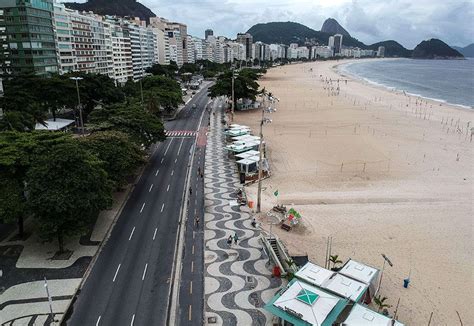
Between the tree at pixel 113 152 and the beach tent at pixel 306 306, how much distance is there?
20134mm

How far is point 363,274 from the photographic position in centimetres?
2345

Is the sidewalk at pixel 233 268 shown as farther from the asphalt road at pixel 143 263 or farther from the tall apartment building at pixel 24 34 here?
the tall apartment building at pixel 24 34

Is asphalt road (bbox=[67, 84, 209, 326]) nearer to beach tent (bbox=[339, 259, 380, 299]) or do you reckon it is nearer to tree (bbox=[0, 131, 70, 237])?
tree (bbox=[0, 131, 70, 237])

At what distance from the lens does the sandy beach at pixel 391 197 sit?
25.9 m

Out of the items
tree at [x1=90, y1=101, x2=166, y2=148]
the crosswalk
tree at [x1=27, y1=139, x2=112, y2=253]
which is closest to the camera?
tree at [x1=27, y1=139, x2=112, y2=253]

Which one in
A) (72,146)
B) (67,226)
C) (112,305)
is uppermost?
(72,146)

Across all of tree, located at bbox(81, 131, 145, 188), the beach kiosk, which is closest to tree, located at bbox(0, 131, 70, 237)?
tree, located at bbox(81, 131, 145, 188)

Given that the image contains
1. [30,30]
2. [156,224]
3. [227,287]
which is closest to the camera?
[227,287]

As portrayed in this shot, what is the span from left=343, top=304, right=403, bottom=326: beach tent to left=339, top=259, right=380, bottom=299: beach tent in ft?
10.3

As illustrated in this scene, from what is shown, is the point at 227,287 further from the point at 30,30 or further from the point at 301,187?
the point at 30,30

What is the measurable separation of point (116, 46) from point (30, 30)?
50.1 m

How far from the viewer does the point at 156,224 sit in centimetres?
3334

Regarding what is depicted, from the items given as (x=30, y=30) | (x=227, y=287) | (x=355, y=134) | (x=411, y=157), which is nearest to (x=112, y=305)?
(x=227, y=287)

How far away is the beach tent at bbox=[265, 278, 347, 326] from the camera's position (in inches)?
755
